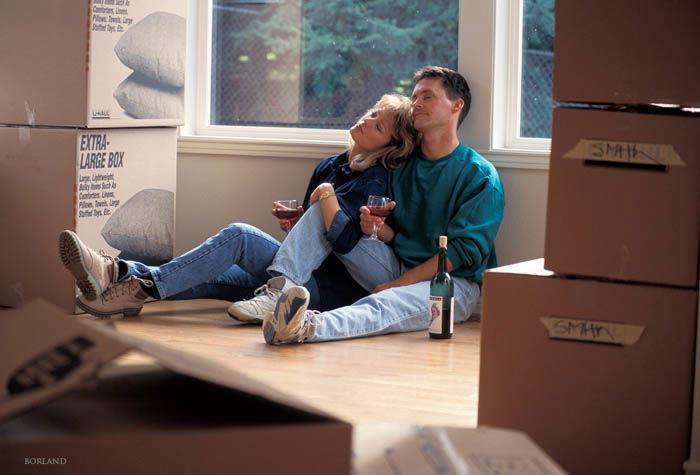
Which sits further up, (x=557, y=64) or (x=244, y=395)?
(x=557, y=64)

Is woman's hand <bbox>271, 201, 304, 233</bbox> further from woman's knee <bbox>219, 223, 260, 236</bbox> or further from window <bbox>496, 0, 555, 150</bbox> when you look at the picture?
window <bbox>496, 0, 555, 150</bbox>

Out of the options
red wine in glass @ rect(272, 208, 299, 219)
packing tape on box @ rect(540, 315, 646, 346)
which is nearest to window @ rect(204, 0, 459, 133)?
red wine in glass @ rect(272, 208, 299, 219)

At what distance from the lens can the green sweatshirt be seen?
11.5ft

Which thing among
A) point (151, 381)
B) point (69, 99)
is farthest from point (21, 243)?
point (151, 381)

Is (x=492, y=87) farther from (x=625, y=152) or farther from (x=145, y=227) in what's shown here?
(x=625, y=152)

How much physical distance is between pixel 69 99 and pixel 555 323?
240 cm

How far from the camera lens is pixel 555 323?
1.79 m

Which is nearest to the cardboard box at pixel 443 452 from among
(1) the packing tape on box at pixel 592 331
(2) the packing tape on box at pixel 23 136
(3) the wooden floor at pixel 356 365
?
(1) the packing tape on box at pixel 592 331

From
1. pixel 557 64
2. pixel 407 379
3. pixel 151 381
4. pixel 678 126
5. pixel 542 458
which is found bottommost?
pixel 407 379

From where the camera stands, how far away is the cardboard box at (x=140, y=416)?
70 cm

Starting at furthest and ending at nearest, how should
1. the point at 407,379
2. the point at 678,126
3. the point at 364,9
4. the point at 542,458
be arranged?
the point at 364,9 < the point at 407,379 < the point at 678,126 < the point at 542,458

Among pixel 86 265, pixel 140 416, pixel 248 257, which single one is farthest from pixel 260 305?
pixel 140 416

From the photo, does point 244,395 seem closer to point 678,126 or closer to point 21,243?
point 678,126

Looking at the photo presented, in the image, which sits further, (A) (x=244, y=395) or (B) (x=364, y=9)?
(B) (x=364, y=9)
